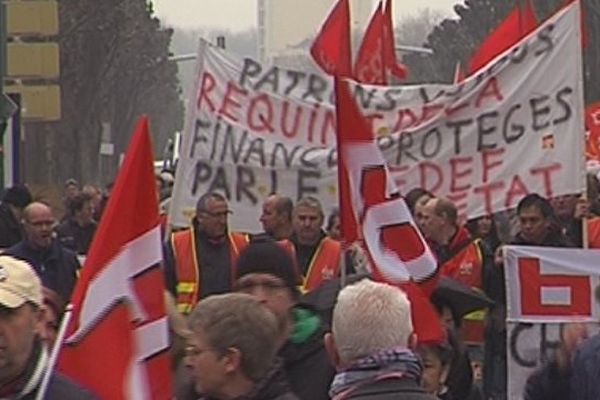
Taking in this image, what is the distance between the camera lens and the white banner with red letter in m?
9.95

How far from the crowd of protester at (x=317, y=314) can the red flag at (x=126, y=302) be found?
0.40 feet

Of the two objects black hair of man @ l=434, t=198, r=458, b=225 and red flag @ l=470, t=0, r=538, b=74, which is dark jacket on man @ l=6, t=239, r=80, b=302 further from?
red flag @ l=470, t=0, r=538, b=74

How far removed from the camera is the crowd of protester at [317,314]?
5.28 m

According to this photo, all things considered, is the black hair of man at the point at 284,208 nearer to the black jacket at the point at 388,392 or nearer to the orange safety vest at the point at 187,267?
the orange safety vest at the point at 187,267

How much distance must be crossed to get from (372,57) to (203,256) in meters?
5.72

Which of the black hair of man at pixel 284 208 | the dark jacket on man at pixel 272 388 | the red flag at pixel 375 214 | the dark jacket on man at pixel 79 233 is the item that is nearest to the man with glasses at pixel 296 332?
the red flag at pixel 375 214

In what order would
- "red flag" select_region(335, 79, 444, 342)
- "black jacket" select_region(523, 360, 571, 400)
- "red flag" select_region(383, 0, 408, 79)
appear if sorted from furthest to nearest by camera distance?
"red flag" select_region(383, 0, 408, 79) → "red flag" select_region(335, 79, 444, 342) → "black jacket" select_region(523, 360, 571, 400)

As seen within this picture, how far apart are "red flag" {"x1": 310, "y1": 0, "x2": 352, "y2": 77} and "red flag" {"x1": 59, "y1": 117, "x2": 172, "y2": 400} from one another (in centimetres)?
825

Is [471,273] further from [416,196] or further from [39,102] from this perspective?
[39,102]

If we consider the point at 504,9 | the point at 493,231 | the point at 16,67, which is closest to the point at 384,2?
the point at 493,231

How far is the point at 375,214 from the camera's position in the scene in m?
7.56

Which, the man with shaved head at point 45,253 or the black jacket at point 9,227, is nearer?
the man with shaved head at point 45,253

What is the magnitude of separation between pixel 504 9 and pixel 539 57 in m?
50.4

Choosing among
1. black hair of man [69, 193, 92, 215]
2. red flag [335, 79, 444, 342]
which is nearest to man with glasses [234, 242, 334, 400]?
red flag [335, 79, 444, 342]
